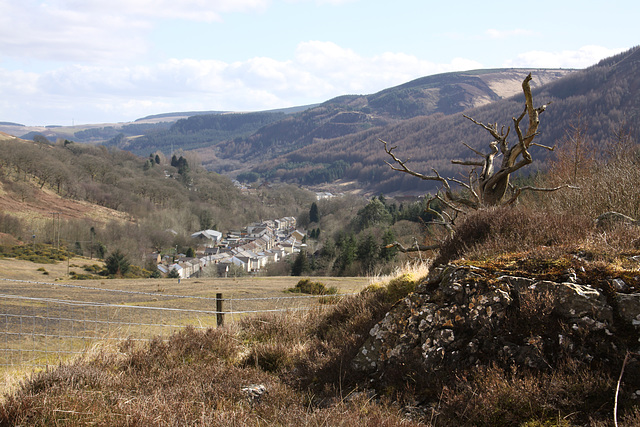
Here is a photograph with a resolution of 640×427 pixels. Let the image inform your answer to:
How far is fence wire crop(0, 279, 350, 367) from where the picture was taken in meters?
8.73

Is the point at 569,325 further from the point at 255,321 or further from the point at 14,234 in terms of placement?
the point at 14,234

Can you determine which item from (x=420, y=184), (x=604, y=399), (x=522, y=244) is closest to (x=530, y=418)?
(x=604, y=399)

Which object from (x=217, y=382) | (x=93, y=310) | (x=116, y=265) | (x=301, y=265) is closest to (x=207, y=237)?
(x=301, y=265)

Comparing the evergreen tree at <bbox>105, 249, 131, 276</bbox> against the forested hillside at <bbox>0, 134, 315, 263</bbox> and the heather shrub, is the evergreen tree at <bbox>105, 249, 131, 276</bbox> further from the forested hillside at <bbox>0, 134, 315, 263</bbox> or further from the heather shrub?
the heather shrub

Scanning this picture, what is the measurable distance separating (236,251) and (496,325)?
253 ft

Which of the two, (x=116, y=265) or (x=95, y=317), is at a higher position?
(x=95, y=317)

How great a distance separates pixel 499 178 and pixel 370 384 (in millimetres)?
4429

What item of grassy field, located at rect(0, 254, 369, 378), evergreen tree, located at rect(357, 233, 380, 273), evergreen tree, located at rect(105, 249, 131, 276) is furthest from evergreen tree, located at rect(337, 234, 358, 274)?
grassy field, located at rect(0, 254, 369, 378)

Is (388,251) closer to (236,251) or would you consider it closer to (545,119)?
(236,251)

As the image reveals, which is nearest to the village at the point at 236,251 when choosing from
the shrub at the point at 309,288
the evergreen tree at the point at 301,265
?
the evergreen tree at the point at 301,265

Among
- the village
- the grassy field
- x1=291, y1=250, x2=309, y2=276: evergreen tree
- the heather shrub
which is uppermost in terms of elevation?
the heather shrub

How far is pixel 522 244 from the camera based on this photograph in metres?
4.96

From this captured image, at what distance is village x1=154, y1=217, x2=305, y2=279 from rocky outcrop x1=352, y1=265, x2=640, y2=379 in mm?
44977

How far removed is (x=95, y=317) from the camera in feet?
38.0
